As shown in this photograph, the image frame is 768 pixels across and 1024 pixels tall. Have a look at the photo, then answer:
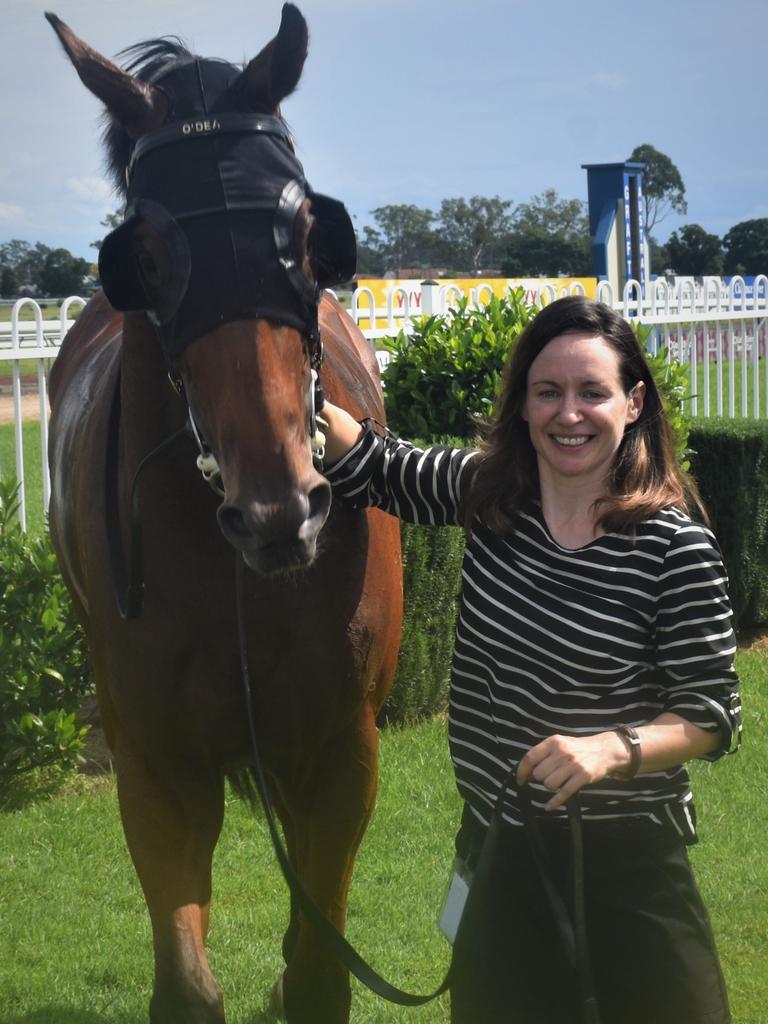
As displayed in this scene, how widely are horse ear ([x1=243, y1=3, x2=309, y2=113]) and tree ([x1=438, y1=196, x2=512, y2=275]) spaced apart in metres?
56.0

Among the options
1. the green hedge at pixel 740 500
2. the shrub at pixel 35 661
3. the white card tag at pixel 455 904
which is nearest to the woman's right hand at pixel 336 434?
the white card tag at pixel 455 904

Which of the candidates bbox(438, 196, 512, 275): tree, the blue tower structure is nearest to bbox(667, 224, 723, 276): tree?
bbox(438, 196, 512, 275): tree

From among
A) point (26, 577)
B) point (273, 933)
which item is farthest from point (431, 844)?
point (26, 577)

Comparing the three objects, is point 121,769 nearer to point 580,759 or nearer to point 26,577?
point 580,759

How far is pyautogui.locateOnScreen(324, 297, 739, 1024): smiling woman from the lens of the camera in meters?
2.21

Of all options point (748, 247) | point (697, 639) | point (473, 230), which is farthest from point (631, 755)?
point (473, 230)

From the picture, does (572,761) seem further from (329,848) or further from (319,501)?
(329,848)

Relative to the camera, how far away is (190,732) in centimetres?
282

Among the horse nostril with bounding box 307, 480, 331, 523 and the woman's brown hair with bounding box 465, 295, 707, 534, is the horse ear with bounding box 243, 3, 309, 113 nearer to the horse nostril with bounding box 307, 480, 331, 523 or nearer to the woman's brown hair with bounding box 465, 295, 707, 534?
the woman's brown hair with bounding box 465, 295, 707, 534

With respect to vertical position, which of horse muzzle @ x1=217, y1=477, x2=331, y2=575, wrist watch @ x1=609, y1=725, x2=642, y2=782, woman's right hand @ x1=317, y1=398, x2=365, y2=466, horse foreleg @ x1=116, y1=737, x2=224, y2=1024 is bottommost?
horse foreleg @ x1=116, y1=737, x2=224, y2=1024

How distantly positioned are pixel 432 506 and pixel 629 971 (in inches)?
40.9

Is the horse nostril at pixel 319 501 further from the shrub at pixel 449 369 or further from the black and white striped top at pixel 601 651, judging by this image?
the shrub at pixel 449 369

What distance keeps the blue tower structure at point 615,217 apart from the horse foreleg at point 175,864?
20113 mm

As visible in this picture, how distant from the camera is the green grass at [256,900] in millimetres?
3852
